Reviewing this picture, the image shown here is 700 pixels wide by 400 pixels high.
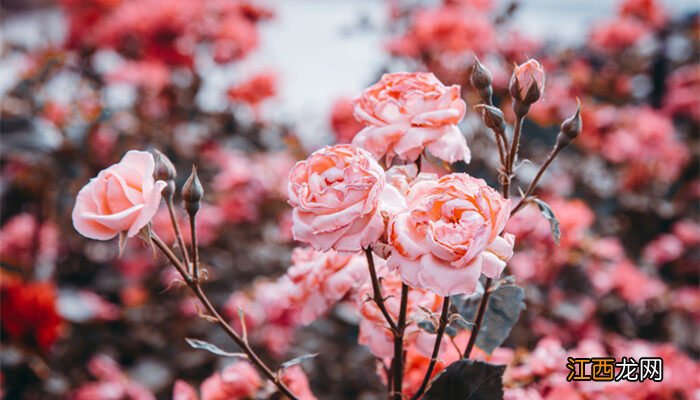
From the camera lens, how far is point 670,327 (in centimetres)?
159

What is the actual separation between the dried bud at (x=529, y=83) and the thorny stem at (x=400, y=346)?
193 mm

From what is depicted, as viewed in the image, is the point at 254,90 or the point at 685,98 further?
the point at 685,98

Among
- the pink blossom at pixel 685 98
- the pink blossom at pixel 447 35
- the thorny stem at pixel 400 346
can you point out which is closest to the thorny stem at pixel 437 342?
the thorny stem at pixel 400 346

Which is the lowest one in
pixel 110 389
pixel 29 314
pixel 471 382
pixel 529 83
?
pixel 110 389

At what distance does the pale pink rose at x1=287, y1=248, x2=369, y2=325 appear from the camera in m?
0.64

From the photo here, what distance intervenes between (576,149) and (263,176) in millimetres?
945

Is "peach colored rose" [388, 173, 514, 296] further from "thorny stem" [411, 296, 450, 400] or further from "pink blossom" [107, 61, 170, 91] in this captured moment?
"pink blossom" [107, 61, 170, 91]

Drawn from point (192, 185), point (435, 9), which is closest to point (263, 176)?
point (435, 9)

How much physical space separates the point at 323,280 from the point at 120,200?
8.2 inches

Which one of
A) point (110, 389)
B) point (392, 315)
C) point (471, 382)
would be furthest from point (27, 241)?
point (471, 382)

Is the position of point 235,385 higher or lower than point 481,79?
lower

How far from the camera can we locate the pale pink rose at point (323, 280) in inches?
25.1

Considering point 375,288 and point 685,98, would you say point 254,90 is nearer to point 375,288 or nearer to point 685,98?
point 685,98

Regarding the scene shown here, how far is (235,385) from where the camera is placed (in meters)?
0.71
